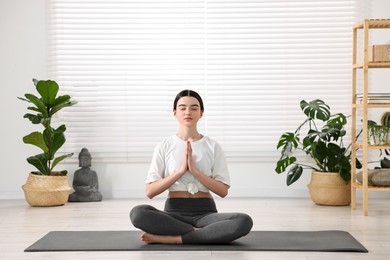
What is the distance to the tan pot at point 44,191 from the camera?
5891 mm

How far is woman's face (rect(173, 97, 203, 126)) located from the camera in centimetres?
409

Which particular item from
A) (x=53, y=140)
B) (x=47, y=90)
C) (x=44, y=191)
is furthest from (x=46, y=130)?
(x=44, y=191)

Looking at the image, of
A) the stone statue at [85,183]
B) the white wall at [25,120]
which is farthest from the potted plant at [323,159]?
the stone statue at [85,183]

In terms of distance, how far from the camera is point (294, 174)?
5.92 m

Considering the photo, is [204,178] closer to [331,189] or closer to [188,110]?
[188,110]

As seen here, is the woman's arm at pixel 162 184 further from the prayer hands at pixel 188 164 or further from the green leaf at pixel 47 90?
the green leaf at pixel 47 90

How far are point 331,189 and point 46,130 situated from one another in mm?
2343

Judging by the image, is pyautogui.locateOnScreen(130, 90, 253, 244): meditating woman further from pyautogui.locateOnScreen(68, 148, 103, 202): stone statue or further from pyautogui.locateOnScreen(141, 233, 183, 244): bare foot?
pyautogui.locateOnScreen(68, 148, 103, 202): stone statue

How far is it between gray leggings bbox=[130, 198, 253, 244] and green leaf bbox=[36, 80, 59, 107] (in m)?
2.18

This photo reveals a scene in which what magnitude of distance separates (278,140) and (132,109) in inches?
51.8

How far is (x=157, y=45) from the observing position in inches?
254

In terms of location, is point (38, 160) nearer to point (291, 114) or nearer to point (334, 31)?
point (291, 114)

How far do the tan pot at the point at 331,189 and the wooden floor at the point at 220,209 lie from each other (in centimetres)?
10

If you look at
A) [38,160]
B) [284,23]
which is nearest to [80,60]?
[38,160]
